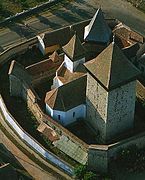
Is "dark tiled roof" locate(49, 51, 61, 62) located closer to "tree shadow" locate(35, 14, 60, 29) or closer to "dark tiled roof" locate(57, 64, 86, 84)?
"dark tiled roof" locate(57, 64, 86, 84)

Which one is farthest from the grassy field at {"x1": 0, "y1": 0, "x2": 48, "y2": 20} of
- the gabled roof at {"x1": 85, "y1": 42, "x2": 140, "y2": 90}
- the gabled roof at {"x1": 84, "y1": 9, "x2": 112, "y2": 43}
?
the gabled roof at {"x1": 85, "y1": 42, "x2": 140, "y2": 90}

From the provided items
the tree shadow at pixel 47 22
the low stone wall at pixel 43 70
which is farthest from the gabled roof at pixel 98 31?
the tree shadow at pixel 47 22

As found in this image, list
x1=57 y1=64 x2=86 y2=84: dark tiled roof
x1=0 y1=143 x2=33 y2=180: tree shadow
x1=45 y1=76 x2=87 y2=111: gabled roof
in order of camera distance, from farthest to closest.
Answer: x1=57 y1=64 x2=86 y2=84: dark tiled roof → x1=45 y1=76 x2=87 y2=111: gabled roof → x1=0 y1=143 x2=33 y2=180: tree shadow

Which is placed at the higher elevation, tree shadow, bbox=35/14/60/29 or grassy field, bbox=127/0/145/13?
grassy field, bbox=127/0/145/13

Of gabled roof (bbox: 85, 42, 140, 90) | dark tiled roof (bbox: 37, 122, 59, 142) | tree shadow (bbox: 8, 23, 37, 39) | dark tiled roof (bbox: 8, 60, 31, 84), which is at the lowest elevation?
dark tiled roof (bbox: 37, 122, 59, 142)

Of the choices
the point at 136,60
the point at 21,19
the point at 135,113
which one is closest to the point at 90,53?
the point at 136,60

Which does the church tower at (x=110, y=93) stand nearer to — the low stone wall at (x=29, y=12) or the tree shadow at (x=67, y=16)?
the tree shadow at (x=67, y=16)

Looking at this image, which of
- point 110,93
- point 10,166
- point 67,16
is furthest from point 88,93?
point 67,16
